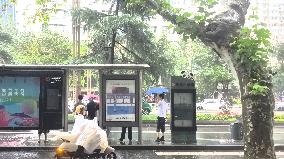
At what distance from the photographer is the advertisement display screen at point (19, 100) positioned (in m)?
15.7

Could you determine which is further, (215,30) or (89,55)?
(89,55)

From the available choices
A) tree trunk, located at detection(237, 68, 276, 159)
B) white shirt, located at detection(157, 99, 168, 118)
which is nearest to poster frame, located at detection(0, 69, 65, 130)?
white shirt, located at detection(157, 99, 168, 118)

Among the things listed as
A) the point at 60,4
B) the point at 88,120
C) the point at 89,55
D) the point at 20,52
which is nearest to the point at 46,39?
the point at 20,52

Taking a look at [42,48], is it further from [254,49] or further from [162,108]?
[254,49]

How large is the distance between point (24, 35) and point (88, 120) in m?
40.4

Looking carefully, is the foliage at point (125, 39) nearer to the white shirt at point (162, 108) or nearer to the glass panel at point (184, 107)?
the glass panel at point (184, 107)

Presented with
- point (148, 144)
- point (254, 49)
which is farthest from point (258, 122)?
point (148, 144)

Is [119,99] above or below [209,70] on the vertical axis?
below

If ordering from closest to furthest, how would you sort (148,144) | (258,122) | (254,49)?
(254,49) → (258,122) → (148,144)

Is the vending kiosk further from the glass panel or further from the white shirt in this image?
the white shirt

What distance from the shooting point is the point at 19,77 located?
51.8 feet

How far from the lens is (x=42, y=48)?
150 feet

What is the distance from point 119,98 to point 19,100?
3492mm

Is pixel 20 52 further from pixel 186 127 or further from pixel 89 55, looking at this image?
pixel 186 127
